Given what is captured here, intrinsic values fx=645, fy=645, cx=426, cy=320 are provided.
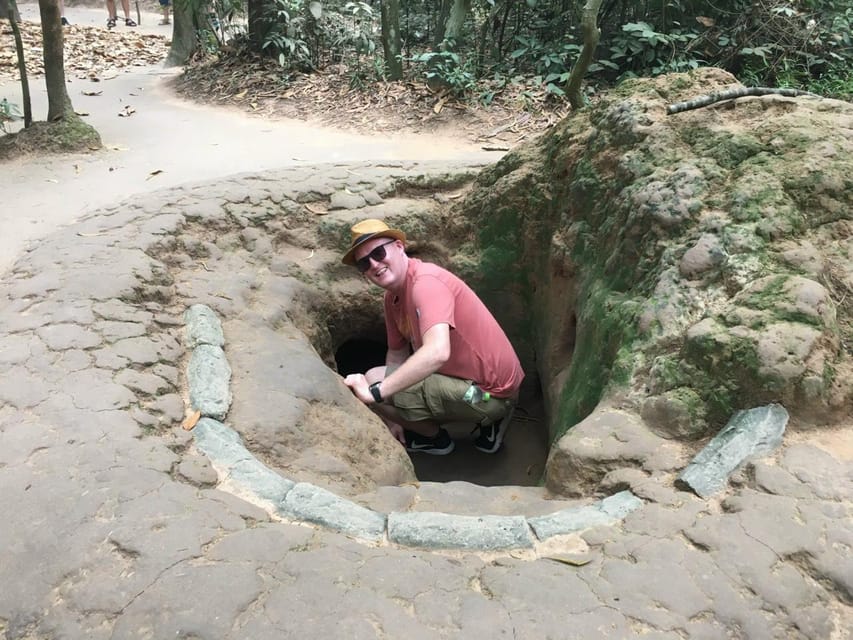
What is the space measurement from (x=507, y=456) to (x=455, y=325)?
112cm

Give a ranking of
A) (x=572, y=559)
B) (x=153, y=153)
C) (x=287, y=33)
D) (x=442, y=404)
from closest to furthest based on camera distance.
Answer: (x=572, y=559)
(x=442, y=404)
(x=153, y=153)
(x=287, y=33)

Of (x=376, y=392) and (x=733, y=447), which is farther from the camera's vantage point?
(x=376, y=392)

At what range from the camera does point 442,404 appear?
3139 mm

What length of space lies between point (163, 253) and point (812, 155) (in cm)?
278

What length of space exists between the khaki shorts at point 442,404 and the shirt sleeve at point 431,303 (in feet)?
1.41

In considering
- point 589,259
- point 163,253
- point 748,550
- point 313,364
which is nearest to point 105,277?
point 163,253

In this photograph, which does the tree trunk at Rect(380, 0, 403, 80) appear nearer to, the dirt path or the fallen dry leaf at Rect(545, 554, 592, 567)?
the dirt path

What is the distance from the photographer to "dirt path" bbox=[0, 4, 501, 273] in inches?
191

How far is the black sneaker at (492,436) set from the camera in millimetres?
3541

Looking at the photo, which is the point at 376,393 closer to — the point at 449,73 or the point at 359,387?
the point at 359,387

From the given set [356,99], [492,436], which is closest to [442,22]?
[356,99]

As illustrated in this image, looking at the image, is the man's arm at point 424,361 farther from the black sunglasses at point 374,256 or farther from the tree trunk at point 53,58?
the tree trunk at point 53,58

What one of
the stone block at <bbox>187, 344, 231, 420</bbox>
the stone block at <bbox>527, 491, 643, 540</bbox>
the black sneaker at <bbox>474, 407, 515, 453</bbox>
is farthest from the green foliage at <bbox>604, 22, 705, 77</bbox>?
the stone block at <bbox>527, 491, 643, 540</bbox>

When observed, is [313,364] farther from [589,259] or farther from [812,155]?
[812,155]
